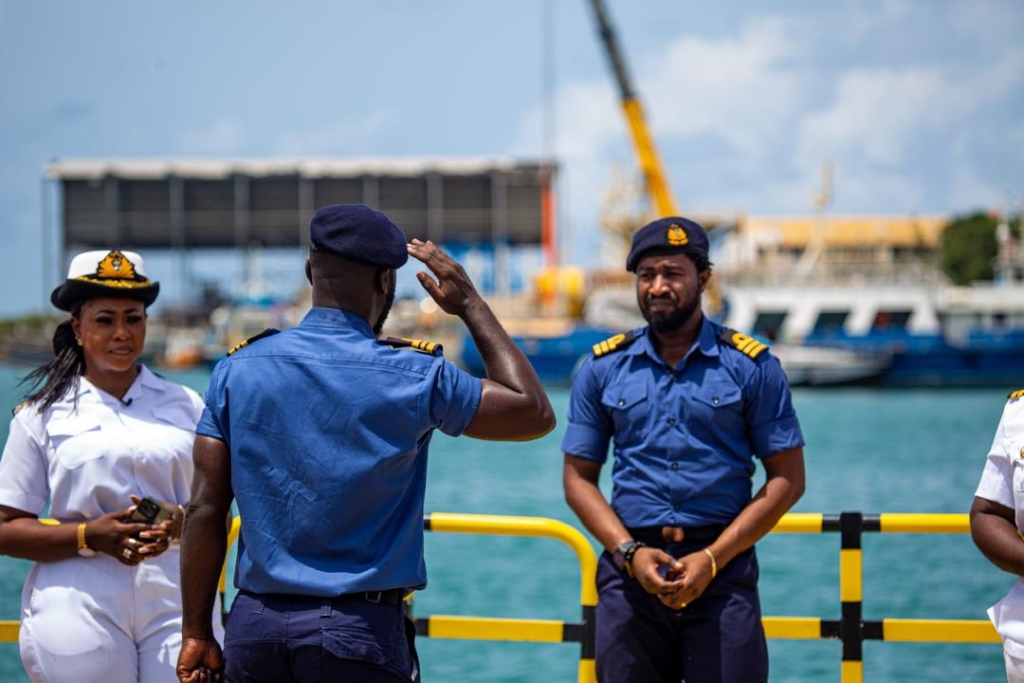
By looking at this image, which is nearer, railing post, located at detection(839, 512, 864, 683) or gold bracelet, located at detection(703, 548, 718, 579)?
gold bracelet, located at detection(703, 548, 718, 579)

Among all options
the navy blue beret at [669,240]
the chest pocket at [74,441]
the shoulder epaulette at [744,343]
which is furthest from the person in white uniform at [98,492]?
the shoulder epaulette at [744,343]

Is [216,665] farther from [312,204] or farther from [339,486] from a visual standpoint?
[312,204]

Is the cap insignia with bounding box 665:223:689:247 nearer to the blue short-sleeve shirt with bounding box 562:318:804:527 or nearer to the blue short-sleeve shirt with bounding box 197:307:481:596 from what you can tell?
the blue short-sleeve shirt with bounding box 562:318:804:527

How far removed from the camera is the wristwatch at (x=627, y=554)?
350cm

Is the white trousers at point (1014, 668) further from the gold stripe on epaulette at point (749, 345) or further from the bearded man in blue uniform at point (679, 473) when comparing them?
the gold stripe on epaulette at point (749, 345)

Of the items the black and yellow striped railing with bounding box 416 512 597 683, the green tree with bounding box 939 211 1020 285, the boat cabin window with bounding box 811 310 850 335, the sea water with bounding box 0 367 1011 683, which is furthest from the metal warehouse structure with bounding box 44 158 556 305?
the black and yellow striped railing with bounding box 416 512 597 683

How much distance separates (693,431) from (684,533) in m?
0.29

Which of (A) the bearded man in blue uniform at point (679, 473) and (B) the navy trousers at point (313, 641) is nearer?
(B) the navy trousers at point (313, 641)

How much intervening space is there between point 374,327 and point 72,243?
228ft

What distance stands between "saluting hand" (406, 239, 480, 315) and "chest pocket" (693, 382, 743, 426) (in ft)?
3.82

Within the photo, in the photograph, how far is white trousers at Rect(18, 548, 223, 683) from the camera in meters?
3.21

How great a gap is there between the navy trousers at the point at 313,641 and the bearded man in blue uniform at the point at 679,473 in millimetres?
1128

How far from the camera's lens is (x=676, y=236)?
12.3 ft

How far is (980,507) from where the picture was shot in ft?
10.0
